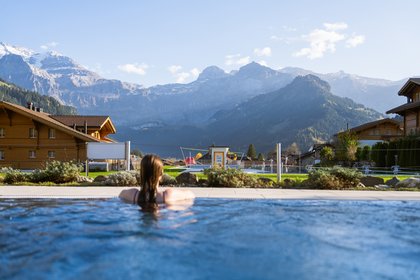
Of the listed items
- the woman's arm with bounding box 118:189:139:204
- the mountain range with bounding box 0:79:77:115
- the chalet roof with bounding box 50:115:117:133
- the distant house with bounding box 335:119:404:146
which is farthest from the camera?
the mountain range with bounding box 0:79:77:115

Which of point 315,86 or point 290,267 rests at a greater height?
point 315,86

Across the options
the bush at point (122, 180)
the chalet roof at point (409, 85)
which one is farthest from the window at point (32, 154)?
the chalet roof at point (409, 85)

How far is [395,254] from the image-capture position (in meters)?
4.95

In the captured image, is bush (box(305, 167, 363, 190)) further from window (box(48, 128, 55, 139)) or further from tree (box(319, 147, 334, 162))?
window (box(48, 128, 55, 139))

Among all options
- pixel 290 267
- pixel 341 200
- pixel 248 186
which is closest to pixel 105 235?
pixel 290 267

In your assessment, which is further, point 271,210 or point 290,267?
point 271,210

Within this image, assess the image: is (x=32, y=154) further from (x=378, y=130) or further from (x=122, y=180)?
(x=378, y=130)

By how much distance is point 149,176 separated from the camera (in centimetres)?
712

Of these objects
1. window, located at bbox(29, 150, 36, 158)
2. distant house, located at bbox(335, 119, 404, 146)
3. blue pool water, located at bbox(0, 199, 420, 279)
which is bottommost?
blue pool water, located at bbox(0, 199, 420, 279)

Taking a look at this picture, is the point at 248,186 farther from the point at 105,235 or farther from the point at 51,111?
the point at 51,111

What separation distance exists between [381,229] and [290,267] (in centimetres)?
257

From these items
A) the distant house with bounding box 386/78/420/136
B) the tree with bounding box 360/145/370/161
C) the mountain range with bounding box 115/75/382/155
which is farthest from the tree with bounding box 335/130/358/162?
the mountain range with bounding box 115/75/382/155

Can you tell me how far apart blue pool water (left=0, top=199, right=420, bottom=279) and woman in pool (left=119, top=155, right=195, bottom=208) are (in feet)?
0.80

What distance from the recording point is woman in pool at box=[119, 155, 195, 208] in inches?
273
